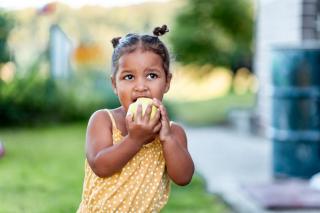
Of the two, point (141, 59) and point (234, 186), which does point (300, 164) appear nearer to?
point (234, 186)

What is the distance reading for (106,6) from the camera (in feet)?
55.7

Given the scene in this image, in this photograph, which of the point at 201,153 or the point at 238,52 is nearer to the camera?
the point at 201,153

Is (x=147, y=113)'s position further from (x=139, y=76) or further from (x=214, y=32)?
(x=214, y=32)

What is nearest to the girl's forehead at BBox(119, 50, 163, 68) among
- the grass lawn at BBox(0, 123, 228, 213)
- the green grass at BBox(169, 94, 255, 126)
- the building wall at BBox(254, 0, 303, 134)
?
the grass lawn at BBox(0, 123, 228, 213)

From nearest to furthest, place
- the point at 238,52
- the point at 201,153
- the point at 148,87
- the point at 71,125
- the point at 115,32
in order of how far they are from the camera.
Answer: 1. the point at 148,87
2. the point at 201,153
3. the point at 71,125
4. the point at 115,32
5. the point at 238,52

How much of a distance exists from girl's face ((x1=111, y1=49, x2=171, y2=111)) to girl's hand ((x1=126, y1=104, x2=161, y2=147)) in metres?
0.11

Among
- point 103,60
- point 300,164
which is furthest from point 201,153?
point 103,60

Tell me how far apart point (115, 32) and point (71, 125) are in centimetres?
400

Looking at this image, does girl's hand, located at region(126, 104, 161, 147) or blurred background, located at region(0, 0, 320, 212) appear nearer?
girl's hand, located at region(126, 104, 161, 147)

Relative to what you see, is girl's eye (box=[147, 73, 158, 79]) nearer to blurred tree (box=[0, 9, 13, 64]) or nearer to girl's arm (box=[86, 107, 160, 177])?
girl's arm (box=[86, 107, 160, 177])

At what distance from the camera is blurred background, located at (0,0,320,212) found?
745 centimetres

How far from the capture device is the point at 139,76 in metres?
2.68

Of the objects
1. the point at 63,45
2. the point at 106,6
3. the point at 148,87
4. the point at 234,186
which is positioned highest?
the point at 106,6

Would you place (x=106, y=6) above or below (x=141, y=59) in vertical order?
above
